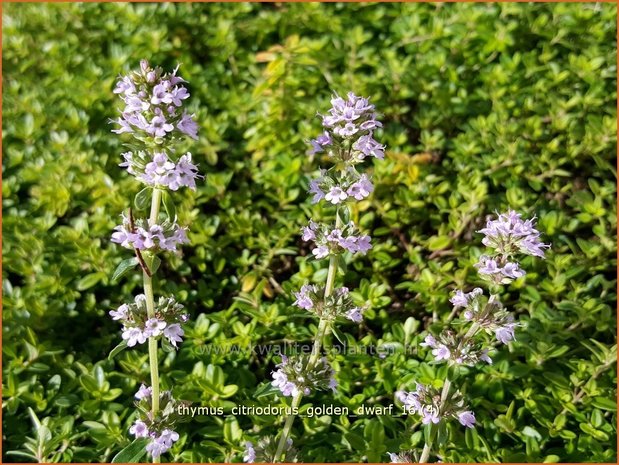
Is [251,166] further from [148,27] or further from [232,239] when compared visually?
[148,27]

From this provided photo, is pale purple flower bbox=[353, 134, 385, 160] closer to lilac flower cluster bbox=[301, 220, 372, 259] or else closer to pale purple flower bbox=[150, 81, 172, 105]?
lilac flower cluster bbox=[301, 220, 372, 259]

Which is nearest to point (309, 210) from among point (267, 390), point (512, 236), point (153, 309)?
point (267, 390)

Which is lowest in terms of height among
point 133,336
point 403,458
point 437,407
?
point 403,458

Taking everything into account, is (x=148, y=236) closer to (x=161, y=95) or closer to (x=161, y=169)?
(x=161, y=169)

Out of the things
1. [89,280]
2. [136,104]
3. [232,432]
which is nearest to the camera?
[136,104]

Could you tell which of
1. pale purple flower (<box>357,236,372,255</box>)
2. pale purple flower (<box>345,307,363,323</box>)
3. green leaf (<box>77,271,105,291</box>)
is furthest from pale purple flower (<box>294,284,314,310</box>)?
green leaf (<box>77,271,105,291</box>)

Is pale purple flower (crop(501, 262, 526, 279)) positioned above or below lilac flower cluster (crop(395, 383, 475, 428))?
above
